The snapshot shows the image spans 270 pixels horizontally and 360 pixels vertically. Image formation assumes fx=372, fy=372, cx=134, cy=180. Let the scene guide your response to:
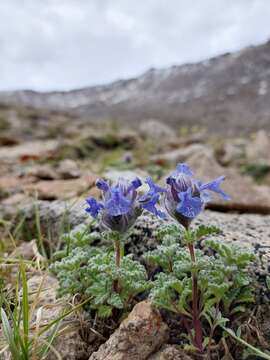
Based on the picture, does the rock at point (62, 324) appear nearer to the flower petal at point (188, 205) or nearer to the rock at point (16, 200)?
the flower petal at point (188, 205)

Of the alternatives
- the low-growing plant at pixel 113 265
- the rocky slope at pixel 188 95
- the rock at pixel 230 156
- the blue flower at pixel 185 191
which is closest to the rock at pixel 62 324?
the low-growing plant at pixel 113 265

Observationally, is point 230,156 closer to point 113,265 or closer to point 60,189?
point 60,189

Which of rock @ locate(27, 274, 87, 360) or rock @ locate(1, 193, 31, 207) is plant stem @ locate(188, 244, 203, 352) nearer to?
rock @ locate(27, 274, 87, 360)

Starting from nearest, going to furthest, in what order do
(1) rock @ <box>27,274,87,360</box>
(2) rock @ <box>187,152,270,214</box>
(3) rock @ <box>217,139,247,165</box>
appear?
(1) rock @ <box>27,274,87,360</box> < (2) rock @ <box>187,152,270,214</box> < (3) rock @ <box>217,139,247,165</box>

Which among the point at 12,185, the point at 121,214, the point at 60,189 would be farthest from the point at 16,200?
the point at 121,214

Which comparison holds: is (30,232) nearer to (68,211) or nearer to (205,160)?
(68,211)

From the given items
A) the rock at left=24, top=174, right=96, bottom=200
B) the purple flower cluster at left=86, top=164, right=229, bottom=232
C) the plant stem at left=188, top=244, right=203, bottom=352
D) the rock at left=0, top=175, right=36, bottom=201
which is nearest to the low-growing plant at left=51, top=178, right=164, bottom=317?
the purple flower cluster at left=86, top=164, right=229, bottom=232

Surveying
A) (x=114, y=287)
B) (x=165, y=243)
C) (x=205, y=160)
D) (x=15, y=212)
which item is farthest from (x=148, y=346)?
(x=205, y=160)
